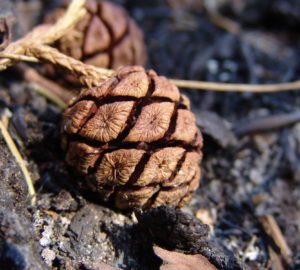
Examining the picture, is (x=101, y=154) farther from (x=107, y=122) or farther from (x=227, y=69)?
(x=227, y=69)

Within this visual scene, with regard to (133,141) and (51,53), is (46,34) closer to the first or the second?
(51,53)

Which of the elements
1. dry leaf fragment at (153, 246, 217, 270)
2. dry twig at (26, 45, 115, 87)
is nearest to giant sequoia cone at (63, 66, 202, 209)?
dry twig at (26, 45, 115, 87)

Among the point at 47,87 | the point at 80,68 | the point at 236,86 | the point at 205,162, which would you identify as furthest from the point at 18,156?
the point at 236,86

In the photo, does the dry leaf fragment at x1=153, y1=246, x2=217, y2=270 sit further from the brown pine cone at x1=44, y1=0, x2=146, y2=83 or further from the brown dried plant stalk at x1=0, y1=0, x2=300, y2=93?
the brown pine cone at x1=44, y1=0, x2=146, y2=83

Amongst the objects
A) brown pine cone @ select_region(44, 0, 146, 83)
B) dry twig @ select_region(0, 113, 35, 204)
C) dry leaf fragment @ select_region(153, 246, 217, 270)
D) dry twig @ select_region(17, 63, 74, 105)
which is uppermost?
brown pine cone @ select_region(44, 0, 146, 83)

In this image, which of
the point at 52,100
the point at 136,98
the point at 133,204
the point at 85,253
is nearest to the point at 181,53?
the point at 52,100

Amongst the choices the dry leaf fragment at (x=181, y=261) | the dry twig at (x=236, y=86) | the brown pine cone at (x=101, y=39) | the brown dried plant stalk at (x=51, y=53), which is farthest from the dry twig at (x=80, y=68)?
the dry leaf fragment at (x=181, y=261)

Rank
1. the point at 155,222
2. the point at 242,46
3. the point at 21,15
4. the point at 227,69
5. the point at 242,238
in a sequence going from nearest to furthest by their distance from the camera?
the point at 155,222 < the point at 242,238 < the point at 21,15 < the point at 227,69 < the point at 242,46
